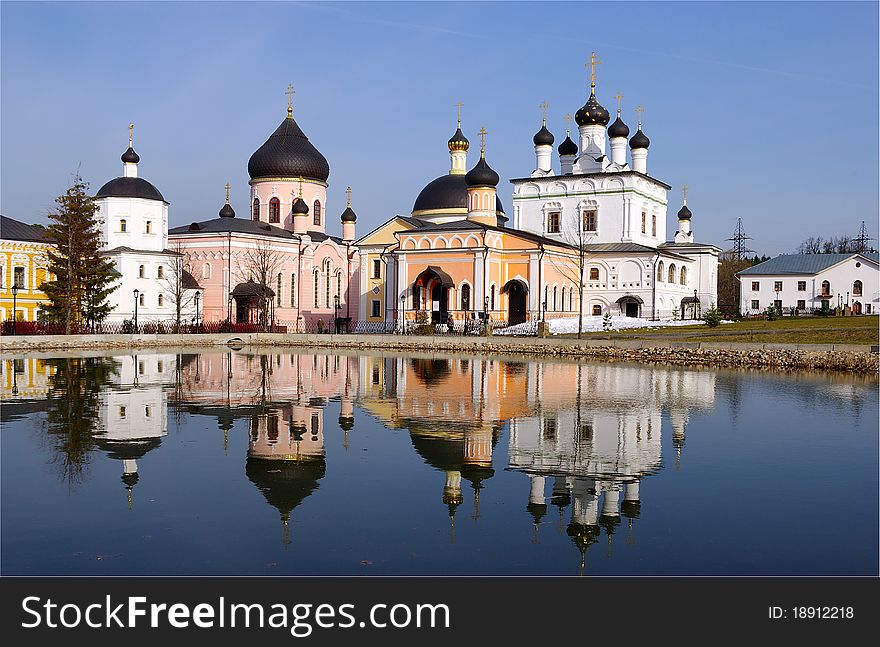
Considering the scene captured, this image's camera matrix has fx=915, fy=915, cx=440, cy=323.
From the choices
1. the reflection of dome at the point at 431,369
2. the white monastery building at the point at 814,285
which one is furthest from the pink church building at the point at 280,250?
the white monastery building at the point at 814,285

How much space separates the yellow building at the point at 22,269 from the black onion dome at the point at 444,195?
2134 cm

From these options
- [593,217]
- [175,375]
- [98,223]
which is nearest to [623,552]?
[175,375]

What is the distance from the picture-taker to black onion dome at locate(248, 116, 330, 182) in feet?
181

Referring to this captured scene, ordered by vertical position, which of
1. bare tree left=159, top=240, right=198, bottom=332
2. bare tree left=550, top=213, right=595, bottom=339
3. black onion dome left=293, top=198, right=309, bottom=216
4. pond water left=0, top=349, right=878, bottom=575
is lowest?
pond water left=0, top=349, right=878, bottom=575

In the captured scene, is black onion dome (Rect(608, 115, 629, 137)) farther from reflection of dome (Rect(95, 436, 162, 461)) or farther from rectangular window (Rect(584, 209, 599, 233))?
reflection of dome (Rect(95, 436, 162, 461))

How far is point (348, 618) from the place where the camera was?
18.9 ft

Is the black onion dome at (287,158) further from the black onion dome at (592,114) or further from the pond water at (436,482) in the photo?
the pond water at (436,482)

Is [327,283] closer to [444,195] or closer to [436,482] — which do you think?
[444,195]

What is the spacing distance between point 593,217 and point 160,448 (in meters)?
43.4

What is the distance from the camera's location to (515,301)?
47062 millimetres

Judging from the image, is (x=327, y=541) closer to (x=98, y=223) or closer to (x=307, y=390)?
(x=307, y=390)

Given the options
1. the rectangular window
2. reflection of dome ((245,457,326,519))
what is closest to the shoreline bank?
the rectangular window

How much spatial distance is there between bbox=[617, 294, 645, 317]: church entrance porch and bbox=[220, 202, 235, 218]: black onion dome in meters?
24.8

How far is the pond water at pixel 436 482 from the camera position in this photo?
695 centimetres
